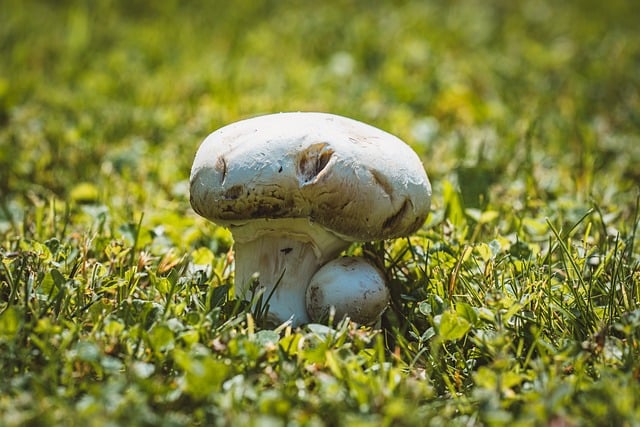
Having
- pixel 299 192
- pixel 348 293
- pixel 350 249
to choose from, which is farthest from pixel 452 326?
pixel 350 249

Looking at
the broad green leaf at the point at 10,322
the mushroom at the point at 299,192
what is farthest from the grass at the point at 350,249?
the mushroom at the point at 299,192

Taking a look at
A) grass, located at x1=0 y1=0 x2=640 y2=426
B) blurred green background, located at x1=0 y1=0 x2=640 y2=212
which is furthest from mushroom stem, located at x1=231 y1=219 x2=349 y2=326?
blurred green background, located at x1=0 y1=0 x2=640 y2=212

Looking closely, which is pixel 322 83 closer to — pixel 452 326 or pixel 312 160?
pixel 312 160

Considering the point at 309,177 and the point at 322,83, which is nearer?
the point at 309,177

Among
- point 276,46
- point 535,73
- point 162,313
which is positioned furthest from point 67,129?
point 535,73

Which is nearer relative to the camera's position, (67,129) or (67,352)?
(67,352)

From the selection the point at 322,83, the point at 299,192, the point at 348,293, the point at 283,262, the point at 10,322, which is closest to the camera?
the point at 10,322

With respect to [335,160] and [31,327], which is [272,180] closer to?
[335,160]
